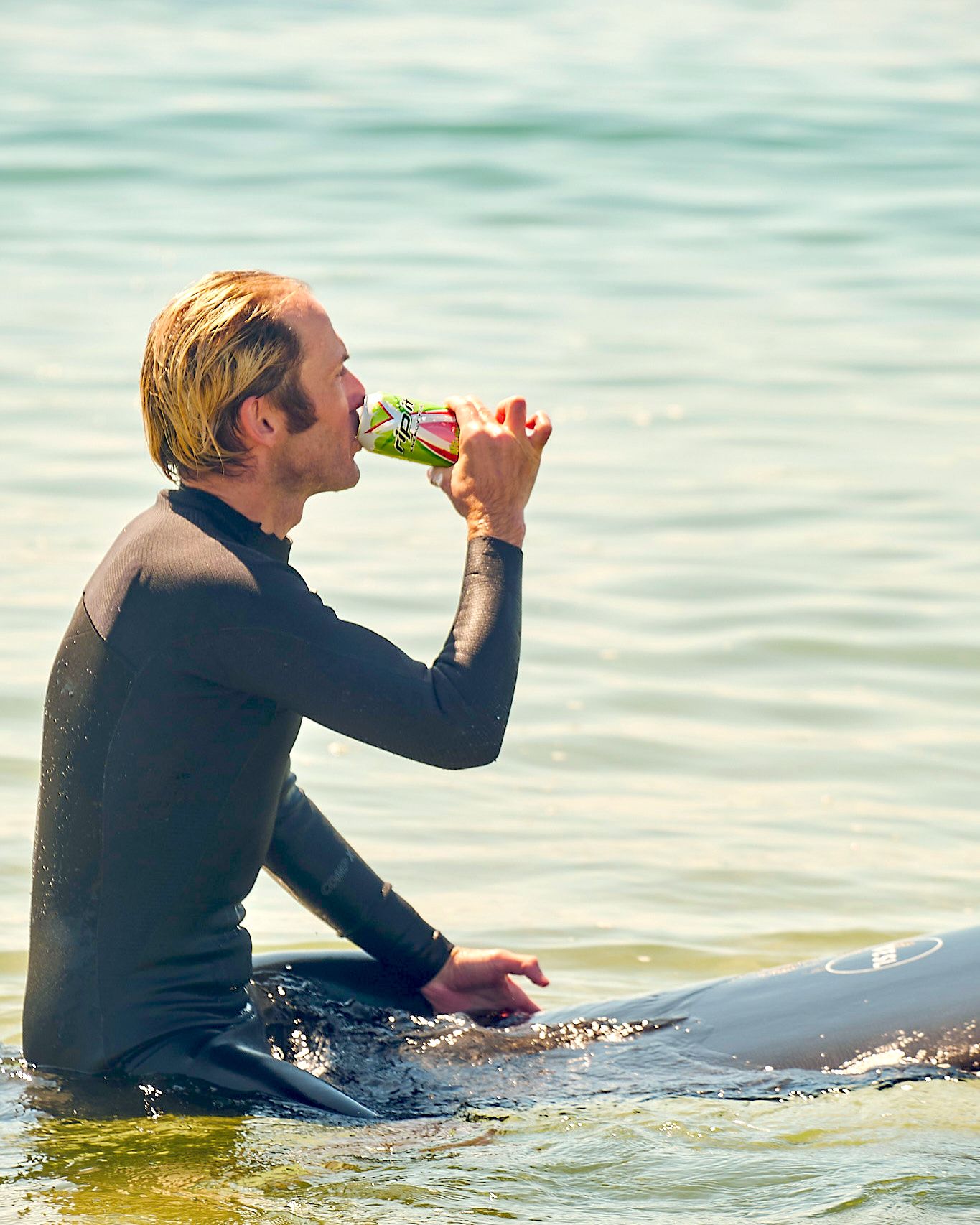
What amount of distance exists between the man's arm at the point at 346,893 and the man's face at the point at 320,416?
642mm

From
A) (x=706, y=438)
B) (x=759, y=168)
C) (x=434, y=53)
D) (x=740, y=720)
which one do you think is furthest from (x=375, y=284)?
(x=434, y=53)

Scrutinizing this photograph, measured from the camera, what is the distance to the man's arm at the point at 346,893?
365 centimetres

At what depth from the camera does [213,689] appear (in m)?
3.15

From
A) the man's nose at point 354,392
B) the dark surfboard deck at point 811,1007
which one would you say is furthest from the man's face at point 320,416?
the dark surfboard deck at point 811,1007

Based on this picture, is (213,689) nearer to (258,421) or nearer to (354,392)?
(258,421)

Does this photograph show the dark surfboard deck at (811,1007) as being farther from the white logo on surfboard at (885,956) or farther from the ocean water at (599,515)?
the ocean water at (599,515)

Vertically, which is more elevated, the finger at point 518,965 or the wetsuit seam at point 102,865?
the wetsuit seam at point 102,865

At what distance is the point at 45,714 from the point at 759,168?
1402cm

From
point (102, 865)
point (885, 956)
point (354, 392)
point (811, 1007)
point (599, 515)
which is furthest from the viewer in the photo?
point (599, 515)

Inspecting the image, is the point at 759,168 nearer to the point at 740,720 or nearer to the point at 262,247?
the point at 262,247

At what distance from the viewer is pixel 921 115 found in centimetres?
1772

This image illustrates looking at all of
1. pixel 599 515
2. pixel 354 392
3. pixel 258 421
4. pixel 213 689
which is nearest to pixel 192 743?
pixel 213 689

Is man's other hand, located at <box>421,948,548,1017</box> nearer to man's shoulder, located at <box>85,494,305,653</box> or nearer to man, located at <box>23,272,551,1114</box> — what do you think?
man, located at <box>23,272,551,1114</box>

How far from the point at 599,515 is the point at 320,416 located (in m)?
5.63
